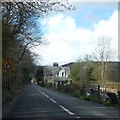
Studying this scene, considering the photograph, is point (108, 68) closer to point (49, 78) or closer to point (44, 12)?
point (44, 12)

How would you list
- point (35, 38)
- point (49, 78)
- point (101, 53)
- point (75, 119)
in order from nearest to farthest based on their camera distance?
point (75, 119), point (35, 38), point (101, 53), point (49, 78)

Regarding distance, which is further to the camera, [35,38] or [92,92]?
[35,38]

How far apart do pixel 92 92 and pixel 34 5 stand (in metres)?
19.4

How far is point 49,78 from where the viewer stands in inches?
6284

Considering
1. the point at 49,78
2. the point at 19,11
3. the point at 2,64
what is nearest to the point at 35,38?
the point at 2,64

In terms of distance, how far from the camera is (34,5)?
75.4ft

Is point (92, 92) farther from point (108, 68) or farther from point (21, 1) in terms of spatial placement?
point (108, 68)

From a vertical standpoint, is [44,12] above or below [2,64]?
above

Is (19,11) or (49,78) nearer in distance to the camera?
(19,11)

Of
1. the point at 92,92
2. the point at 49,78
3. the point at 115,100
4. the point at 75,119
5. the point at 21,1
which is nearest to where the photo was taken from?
the point at 75,119

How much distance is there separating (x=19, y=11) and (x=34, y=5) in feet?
4.89

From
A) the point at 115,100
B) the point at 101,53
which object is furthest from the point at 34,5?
the point at 101,53

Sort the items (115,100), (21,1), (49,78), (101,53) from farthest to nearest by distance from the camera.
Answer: (49,78)
(101,53)
(115,100)
(21,1)

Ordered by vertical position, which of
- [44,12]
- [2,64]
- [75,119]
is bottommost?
[75,119]
